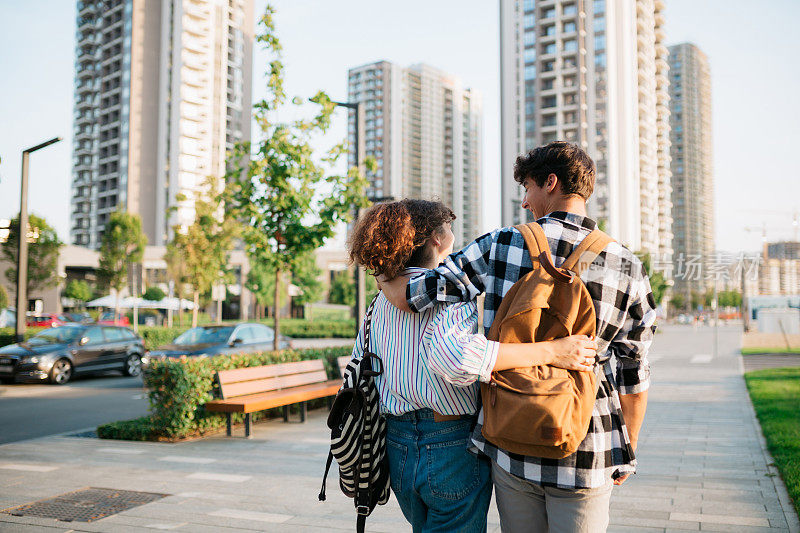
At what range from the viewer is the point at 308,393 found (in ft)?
30.3

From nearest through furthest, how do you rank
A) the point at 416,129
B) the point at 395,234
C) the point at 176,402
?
the point at 395,234 < the point at 176,402 < the point at 416,129

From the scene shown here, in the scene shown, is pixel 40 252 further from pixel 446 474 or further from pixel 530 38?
pixel 530 38

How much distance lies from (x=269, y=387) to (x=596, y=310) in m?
7.64

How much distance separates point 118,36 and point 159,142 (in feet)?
54.0

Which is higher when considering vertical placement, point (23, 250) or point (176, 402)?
point (23, 250)

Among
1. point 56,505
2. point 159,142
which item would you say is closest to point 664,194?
point 159,142

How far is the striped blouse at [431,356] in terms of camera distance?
6.40ft

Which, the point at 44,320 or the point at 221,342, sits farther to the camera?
the point at 44,320

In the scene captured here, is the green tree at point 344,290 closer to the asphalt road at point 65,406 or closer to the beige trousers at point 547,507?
the asphalt road at point 65,406

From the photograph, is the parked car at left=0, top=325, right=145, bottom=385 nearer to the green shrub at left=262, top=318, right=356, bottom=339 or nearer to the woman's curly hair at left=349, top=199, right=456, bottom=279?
the woman's curly hair at left=349, top=199, right=456, bottom=279

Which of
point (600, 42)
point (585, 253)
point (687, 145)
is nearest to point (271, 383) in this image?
point (585, 253)

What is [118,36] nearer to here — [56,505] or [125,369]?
[125,369]

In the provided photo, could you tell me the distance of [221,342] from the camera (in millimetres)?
14000

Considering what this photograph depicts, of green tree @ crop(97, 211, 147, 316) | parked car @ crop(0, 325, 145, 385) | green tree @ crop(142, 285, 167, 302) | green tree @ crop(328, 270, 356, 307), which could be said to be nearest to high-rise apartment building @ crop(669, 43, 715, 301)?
green tree @ crop(328, 270, 356, 307)
